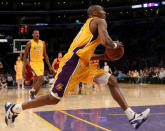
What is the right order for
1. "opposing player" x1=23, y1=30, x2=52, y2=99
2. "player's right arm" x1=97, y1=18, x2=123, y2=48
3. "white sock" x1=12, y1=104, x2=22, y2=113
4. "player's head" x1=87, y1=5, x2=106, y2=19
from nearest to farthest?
"player's right arm" x1=97, y1=18, x2=123, y2=48
"player's head" x1=87, y1=5, x2=106, y2=19
"white sock" x1=12, y1=104, x2=22, y2=113
"opposing player" x1=23, y1=30, x2=52, y2=99

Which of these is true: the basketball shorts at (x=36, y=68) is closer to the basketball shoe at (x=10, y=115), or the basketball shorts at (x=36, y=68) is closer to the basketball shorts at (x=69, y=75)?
the basketball shoe at (x=10, y=115)

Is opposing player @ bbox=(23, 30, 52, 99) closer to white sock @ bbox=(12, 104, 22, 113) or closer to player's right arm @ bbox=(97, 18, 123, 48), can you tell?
white sock @ bbox=(12, 104, 22, 113)

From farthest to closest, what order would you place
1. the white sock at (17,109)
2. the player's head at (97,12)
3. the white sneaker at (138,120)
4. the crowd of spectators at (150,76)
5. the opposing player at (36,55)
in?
the crowd of spectators at (150,76)
the opposing player at (36,55)
the white sock at (17,109)
the player's head at (97,12)
the white sneaker at (138,120)

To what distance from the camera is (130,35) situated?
32375mm

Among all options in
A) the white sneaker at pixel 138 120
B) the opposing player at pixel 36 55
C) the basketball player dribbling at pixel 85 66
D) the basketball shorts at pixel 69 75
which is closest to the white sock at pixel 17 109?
the basketball player dribbling at pixel 85 66

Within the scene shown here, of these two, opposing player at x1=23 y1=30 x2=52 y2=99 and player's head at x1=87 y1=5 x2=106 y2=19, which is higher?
player's head at x1=87 y1=5 x2=106 y2=19

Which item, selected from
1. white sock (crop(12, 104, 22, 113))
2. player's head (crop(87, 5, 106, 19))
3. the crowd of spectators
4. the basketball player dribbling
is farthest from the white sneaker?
the crowd of spectators

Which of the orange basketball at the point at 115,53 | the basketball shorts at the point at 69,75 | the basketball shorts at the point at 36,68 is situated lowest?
the basketball shorts at the point at 36,68

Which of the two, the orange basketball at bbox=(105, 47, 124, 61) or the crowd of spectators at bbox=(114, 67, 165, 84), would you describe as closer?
the orange basketball at bbox=(105, 47, 124, 61)

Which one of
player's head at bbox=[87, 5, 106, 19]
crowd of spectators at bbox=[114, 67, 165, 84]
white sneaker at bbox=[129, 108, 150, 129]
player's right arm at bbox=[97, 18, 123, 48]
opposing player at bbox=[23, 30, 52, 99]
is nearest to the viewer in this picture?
player's right arm at bbox=[97, 18, 123, 48]

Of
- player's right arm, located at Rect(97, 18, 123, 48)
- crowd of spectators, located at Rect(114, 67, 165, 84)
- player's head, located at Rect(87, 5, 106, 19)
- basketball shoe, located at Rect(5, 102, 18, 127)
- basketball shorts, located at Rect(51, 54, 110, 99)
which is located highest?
player's head, located at Rect(87, 5, 106, 19)

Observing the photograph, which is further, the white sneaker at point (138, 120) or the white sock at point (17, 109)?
the white sock at point (17, 109)

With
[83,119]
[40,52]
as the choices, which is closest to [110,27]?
[40,52]

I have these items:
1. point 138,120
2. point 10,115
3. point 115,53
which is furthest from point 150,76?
point 10,115
